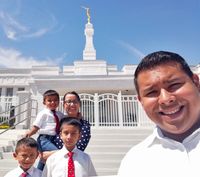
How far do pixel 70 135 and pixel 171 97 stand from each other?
4.97 ft

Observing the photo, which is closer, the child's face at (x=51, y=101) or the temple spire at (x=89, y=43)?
the child's face at (x=51, y=101)

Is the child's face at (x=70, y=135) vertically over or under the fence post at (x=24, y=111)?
under

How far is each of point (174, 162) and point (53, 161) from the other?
5.27ft

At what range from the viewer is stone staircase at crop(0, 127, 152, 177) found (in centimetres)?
436

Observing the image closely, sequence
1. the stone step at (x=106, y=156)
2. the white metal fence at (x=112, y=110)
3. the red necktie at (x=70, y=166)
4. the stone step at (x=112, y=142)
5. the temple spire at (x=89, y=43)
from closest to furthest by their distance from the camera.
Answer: the red necktie at (x=70, y=166) → the stone step at (x=106, y=156) → the stone step at (x=112, y=142) → the white metal fence at (x=112, y=110) → the temple spire at (x=89, y=43)

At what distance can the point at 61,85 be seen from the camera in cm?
1195

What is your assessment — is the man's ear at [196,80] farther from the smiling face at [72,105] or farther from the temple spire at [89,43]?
the temple spire at [89,43]

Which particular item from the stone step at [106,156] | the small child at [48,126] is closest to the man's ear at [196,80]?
the small child at [48,126]

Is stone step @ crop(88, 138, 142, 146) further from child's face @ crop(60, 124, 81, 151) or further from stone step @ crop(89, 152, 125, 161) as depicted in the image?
child's face @ crop(60, 124, 81, 151)

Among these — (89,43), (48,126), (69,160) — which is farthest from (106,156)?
(89,43)

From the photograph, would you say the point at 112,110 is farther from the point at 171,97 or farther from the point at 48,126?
the point at 171,97

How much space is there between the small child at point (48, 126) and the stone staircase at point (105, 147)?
176 centimetres

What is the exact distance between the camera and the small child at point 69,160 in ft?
7.24

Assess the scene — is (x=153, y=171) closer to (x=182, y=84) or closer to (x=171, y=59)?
(x=182, y=84)
